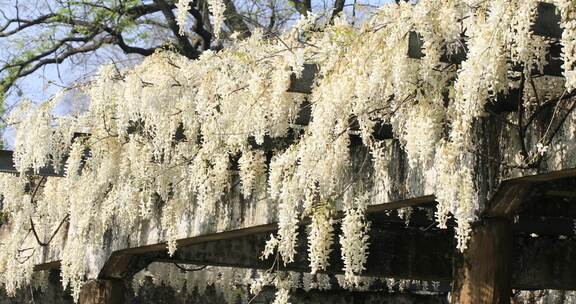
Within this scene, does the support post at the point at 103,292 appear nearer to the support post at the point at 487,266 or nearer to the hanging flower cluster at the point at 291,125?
the hanging flower cluster at the point at 291,125

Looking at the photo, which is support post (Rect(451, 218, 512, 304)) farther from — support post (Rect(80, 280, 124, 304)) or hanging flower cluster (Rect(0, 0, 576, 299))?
support post (Rect(80, 280, 124, 304))

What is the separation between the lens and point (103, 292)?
7305 millimetres

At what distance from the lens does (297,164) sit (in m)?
5.16

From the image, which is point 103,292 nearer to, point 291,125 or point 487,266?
point 291,125

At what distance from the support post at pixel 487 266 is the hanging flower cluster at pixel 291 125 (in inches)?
6.2

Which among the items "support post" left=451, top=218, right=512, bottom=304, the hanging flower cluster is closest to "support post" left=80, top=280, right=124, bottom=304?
the hanging flower cluster

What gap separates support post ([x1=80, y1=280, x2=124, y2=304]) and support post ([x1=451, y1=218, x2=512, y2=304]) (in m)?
3.31

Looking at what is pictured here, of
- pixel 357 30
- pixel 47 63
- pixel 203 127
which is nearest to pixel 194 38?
pixel 47 63

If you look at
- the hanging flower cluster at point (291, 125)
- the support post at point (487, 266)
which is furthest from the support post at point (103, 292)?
the support post at point (487, 266)

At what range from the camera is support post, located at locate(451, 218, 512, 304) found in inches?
175

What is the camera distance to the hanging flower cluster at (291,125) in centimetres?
425

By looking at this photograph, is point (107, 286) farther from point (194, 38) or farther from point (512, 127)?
point (194, 38)

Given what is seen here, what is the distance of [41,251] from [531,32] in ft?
16.9

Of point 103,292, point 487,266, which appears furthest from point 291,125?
point 103,292
